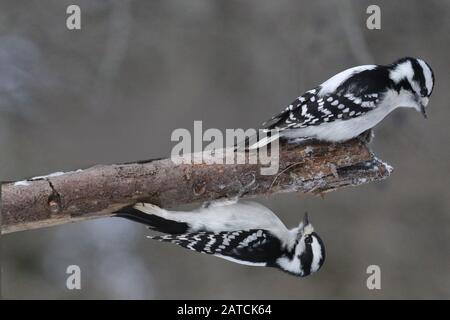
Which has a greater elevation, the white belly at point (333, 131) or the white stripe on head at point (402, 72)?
the white stripe on head at point (402, 72)

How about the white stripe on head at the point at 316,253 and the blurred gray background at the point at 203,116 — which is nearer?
the white stripe on head at the point at 316,253

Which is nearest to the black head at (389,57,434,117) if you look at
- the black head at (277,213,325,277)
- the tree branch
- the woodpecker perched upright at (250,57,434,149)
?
the woodpecker perched upright at (250,57,434,149)

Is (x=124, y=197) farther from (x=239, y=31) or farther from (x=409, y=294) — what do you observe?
(x=409, y=294)

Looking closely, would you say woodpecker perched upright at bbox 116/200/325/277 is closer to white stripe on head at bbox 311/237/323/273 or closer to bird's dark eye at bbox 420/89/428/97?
white stripe on head at bbox 311/237/323/273

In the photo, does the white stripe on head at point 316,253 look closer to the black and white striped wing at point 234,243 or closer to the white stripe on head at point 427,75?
the black and white striped wing at point 234,243

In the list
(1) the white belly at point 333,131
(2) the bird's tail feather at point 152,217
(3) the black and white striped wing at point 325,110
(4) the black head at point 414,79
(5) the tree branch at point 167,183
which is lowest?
(2) the bird's tail feather at point 152,217

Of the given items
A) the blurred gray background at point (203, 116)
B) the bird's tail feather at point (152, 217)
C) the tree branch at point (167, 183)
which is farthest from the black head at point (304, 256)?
the blurred gray background at point (203, 116)

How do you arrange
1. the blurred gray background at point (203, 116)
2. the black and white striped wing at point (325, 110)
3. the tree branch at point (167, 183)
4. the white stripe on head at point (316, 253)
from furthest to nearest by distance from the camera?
1. the blurred gray background at point (203, 116)
2. the white stripe on head at point (316, 253)
3. the black and white striped wing at point (325, 110)
4. the tree branch at point (167, 183)
